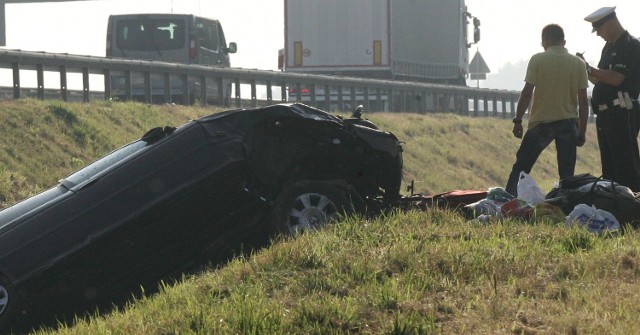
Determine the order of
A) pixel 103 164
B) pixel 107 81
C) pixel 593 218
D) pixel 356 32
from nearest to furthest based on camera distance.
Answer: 1. pixel 593 218
2. pixel 103 164
3. pixel 107 81
4. pixel 356 32

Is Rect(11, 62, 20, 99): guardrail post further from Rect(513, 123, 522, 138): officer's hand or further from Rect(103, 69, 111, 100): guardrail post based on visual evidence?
Rect(513, 123, 522, 138): officer's hand

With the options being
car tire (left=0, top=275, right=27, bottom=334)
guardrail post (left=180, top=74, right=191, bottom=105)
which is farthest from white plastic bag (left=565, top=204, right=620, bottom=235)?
guardrail post (left=180, top=74, right=191, bottom=105)

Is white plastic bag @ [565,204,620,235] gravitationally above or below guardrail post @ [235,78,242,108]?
above

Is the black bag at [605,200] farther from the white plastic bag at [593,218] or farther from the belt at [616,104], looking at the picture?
the belt at [616,104]

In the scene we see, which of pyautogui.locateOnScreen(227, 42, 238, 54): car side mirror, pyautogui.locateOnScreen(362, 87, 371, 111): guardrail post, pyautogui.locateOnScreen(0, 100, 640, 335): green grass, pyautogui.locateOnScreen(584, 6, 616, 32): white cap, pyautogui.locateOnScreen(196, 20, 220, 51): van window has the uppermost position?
pyautogui.locateOnScreen(584, 6, 616, 32): white cap

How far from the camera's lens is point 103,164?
9.57 m

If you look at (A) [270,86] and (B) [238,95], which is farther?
(A) [270,86]

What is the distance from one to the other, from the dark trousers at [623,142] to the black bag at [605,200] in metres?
1.22

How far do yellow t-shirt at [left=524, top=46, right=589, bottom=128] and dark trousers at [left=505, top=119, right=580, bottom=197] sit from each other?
0.26 feet

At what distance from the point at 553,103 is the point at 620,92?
1.67 feet

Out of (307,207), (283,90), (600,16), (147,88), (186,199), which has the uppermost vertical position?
(600,16)

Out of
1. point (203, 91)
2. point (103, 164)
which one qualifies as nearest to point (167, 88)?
point (203, 91)

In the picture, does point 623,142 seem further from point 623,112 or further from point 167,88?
point 167,88

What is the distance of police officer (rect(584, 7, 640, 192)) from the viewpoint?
11203mm
